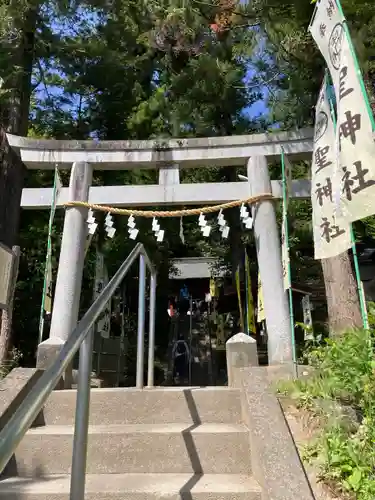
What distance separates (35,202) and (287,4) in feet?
14.6

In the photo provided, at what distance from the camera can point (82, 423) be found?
5.75 ft

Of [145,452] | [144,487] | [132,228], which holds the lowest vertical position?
[144,487]

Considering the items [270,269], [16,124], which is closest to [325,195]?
[270,269]

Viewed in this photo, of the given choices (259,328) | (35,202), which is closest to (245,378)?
(35,202)

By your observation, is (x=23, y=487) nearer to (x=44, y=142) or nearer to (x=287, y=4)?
(x=44, y=142)

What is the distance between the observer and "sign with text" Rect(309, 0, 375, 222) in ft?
10.00

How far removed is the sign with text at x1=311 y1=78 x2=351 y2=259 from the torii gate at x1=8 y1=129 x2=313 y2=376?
1414 millimetres

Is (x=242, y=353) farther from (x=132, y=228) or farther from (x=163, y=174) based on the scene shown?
(x=163, y=174)

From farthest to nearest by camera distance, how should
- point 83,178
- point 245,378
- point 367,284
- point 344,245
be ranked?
point 367,284
point 83,178
point 344,245
point 245,378

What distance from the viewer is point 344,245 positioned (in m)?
3.57

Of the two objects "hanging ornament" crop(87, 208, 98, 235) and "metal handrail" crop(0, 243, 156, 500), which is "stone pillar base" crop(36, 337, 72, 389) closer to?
"metal handrail" crop(0, 243, 156, 500)

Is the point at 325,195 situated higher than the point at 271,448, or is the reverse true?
the point at 325,195

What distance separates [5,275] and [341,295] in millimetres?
3890

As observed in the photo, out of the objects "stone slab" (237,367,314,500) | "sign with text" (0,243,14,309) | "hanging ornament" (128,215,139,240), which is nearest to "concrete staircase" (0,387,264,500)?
"stone slab" (237,367,314,500)
